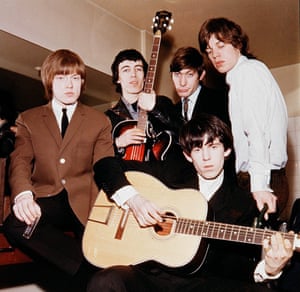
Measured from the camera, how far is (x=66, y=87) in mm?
1949

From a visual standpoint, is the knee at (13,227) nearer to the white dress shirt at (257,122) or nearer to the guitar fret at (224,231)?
the guitar fret at (224,231)

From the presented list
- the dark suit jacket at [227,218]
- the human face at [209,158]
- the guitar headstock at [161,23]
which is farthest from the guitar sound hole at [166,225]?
the guitar headstock at [161,23]

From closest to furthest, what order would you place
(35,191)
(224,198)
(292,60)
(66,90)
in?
(224,198), (35,191), (66,90), (292,60)

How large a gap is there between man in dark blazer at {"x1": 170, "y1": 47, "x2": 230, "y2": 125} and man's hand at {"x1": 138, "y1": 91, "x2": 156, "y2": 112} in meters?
0.18

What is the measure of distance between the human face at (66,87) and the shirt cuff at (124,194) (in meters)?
0.54

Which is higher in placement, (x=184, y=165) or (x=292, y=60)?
(x=292, y=60)

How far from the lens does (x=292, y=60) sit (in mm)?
4375

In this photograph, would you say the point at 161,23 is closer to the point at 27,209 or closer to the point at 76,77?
the point at 76,77

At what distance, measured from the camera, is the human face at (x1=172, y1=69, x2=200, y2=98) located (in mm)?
2416

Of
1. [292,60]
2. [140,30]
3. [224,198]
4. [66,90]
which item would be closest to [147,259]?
[224,198]

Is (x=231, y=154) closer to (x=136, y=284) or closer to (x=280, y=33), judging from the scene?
(x=136, y=284)

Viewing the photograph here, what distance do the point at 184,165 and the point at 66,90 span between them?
0.66 meters

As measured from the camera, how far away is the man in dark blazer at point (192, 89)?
7.48ft

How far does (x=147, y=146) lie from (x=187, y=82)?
52 cm
